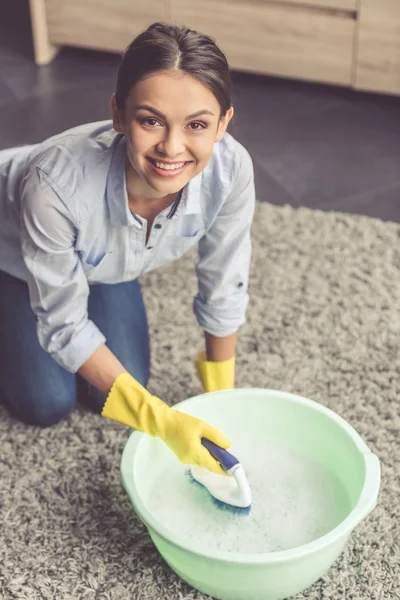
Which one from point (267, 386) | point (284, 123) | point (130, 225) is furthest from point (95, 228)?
point (284, 123)

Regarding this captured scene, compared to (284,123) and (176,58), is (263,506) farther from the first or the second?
(284,123)

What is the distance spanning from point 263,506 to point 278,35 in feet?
4.70

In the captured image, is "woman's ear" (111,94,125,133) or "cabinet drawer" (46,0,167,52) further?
"cabinet drawer" (46,0,167,52)

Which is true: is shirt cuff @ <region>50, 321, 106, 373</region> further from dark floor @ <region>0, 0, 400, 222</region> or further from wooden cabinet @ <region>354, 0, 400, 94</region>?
wooden cabinet @ <region>354, 0, 400, 94</region>

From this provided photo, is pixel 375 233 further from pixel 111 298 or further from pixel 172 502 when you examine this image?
pixel 172 502

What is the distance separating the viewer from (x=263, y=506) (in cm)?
129

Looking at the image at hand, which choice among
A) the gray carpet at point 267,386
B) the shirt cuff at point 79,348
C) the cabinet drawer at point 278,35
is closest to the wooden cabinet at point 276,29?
the cabinet drawer at point 278,35

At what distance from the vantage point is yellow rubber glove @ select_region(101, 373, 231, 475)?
1.19m

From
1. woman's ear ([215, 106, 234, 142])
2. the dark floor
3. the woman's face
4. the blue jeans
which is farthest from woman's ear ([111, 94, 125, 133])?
the dark floor

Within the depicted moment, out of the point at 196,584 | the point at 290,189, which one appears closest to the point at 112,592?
the point at 196,584

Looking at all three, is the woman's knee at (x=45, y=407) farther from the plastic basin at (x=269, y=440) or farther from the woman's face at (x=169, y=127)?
the woman's face at (x=169, y=127)

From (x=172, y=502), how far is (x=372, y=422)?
0.38 m

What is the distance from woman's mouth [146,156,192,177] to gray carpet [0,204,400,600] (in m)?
0.52

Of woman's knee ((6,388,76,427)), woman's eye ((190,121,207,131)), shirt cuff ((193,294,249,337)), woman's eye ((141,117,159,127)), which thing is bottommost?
woman's knee ((6,388,76,427))
